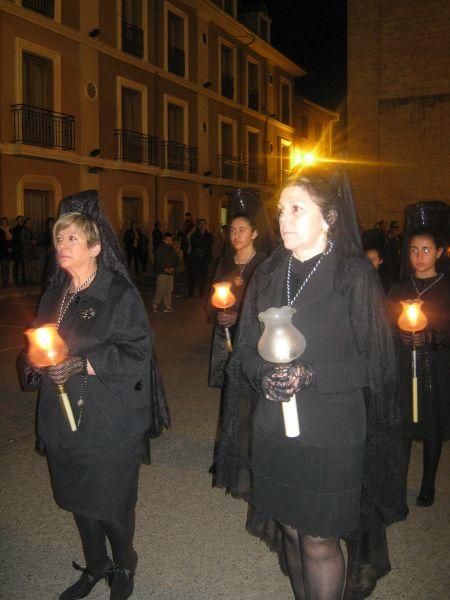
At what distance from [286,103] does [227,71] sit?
7.95m

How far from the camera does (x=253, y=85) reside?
1388 inches

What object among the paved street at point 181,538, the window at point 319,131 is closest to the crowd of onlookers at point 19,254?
the paved street at point 181,538

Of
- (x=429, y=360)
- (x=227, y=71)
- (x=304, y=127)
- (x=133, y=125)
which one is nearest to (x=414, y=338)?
(x=429, y=360)

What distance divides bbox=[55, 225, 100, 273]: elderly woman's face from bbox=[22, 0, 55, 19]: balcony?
19517mm

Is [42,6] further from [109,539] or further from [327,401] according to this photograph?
[327,401]

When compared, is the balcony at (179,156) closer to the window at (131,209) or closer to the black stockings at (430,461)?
the window at (131,209)

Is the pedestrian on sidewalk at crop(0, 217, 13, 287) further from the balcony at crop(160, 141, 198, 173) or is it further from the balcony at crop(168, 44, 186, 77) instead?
the balcony at crop(168, 44, 186, 77)

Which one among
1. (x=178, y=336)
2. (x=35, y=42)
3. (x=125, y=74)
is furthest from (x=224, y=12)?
(x=178, y=336)

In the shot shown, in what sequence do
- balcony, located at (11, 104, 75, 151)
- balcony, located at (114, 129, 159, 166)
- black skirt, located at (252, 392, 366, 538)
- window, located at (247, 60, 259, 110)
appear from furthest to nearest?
window, located at (247, 60, 259, 110)
balcony, located at (114, 129, 159, 166)
balcony, located at (11, 104, 75, 151)
black skirt, located at (252, 392, 366, 538)

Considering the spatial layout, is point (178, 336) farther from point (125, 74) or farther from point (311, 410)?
point (125, 74)

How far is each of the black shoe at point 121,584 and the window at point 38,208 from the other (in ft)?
63.0

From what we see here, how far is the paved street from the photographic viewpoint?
3.34 m

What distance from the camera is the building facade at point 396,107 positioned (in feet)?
65.9

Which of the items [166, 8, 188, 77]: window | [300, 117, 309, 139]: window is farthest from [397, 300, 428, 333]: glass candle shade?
[300, 117, 309, 139]: window
